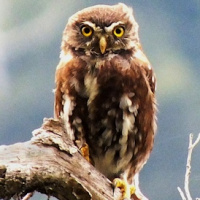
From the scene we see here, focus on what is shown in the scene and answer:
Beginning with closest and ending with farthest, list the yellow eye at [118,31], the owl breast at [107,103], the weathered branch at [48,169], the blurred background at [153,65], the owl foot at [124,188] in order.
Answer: the weathered branch at [48,169] → the owl foot at [124,188] → the owl breast at [107,103] → the yellow eye at [118,31] → the blurred background at [153,65]

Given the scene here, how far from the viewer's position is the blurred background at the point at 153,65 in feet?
10.0

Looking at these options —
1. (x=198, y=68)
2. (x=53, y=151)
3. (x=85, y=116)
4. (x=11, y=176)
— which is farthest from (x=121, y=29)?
(x=198, y=68)

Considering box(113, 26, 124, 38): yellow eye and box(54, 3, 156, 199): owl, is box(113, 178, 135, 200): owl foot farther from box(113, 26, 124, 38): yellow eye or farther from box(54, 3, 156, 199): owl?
box(113, 26, 124, 38): yellow eye

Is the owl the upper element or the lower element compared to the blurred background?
lower

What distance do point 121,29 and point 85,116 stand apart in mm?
352

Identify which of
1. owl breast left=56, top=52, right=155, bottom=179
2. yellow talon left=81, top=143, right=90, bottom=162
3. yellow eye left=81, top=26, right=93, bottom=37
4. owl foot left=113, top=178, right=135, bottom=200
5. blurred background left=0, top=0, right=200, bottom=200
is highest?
blurred background left=0, top=0, right=200, bottom=200

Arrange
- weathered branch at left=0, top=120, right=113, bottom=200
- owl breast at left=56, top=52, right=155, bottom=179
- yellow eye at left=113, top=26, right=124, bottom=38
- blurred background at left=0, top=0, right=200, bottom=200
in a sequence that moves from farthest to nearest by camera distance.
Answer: blurred background at left=0, top=0, right=200, bottom=200 < yellow eye at left=113, top=26, right=124, bottom=38 < owl breast at left=56, top=52, right=155, bottom=179 < weathered branch at left=0, top=120, right=113, bottom=200

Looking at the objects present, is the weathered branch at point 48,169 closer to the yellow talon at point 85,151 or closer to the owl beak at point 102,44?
the yellow talon at point 85,151

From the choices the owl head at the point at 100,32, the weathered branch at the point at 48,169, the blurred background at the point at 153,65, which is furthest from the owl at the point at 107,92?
the blurred background at the point at 153,65

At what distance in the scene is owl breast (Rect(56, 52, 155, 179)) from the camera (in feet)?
6.09

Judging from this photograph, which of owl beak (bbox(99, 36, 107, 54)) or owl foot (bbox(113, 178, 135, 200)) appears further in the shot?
owl beak (bbox(99, 36, 107, 54))

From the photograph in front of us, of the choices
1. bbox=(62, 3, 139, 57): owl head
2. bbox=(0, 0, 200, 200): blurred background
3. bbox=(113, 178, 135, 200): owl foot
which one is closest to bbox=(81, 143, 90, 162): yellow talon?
bbox=(113, 178, 135, 200): owl foot

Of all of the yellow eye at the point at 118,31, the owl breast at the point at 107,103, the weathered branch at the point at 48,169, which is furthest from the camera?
the yellow eye at the point at 118,31

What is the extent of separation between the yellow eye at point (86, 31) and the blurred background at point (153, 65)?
3.43 feet
